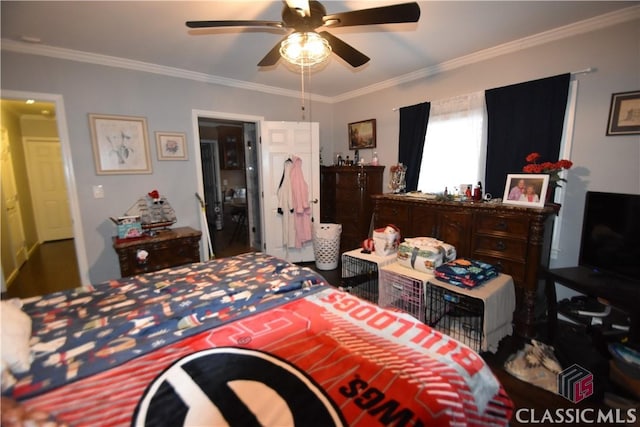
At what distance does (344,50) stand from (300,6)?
504 mm

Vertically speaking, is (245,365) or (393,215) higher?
(393,215)

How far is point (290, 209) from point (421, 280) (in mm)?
2165

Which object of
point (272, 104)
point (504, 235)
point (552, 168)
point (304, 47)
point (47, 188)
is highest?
point (272, 104)

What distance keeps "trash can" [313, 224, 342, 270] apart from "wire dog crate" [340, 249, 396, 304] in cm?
91

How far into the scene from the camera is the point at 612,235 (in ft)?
6.11

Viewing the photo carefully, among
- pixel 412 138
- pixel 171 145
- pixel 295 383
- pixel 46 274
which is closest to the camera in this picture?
pixel 295 383

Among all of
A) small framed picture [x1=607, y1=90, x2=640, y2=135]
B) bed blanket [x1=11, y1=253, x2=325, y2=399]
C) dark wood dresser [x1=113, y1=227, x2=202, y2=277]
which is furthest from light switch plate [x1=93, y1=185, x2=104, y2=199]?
small framed picture [x1=607, y1=90, x2=640, y2=135]

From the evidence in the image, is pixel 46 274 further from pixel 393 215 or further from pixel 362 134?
pixel 362 134

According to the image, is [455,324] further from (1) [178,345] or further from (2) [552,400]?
(1) [178,345]

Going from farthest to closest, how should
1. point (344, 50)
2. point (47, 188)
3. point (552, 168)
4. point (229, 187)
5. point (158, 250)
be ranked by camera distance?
point (229, 187)
point (47, 188)
point (158, 250)
point (552, 168)
point (344, 50)

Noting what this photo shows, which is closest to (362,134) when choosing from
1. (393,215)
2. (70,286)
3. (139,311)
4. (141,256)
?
(393,215)

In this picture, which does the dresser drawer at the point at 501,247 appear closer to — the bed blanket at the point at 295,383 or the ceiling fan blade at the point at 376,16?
the bed blanket at the point at 295,383

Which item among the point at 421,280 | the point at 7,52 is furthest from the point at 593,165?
the point at 7,52

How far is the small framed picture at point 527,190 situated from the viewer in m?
2.16
